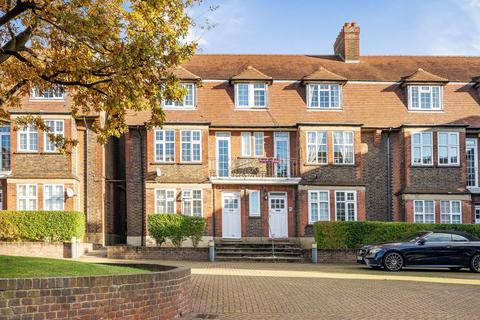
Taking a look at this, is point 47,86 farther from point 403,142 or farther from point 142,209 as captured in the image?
point 403,142

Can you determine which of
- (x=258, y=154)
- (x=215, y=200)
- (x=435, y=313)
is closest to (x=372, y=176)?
(x=258, y=154)

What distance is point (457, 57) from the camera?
39969 mm

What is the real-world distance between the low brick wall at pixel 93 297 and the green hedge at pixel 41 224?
60.1ft

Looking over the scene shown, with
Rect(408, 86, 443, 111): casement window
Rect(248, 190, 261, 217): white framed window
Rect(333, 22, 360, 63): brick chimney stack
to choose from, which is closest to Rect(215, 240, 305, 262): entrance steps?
Rect(248, 190, 261, 217): white framed window

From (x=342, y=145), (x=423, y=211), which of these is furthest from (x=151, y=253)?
(x=423, y=211)

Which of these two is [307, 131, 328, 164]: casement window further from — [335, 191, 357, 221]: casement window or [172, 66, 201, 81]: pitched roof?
[172, 66, 201, 81]: pitched roof

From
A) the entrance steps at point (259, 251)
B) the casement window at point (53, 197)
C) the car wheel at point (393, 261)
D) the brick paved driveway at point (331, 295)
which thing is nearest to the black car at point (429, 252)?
the car wheel at point (393, 261)

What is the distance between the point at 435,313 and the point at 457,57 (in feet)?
96.6

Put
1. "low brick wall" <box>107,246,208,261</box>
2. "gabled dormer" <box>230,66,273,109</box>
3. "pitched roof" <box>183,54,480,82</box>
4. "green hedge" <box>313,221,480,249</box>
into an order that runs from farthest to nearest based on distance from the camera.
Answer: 1. "pitched roof" <box>183,54,480,82</box>
2. "gabled dormer" <box>230,66,273,109</box>
3. "green hedge" <box>313,221,480,249</box>
4. "low brick wall" <box>107,246,208,261</box>

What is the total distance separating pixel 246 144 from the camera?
3481 centimetres

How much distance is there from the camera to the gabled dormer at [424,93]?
35375mm

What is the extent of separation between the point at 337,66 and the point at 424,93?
5.06m

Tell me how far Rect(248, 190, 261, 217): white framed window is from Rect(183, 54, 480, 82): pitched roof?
243 inches

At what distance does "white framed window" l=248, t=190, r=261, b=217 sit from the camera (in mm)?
34250
